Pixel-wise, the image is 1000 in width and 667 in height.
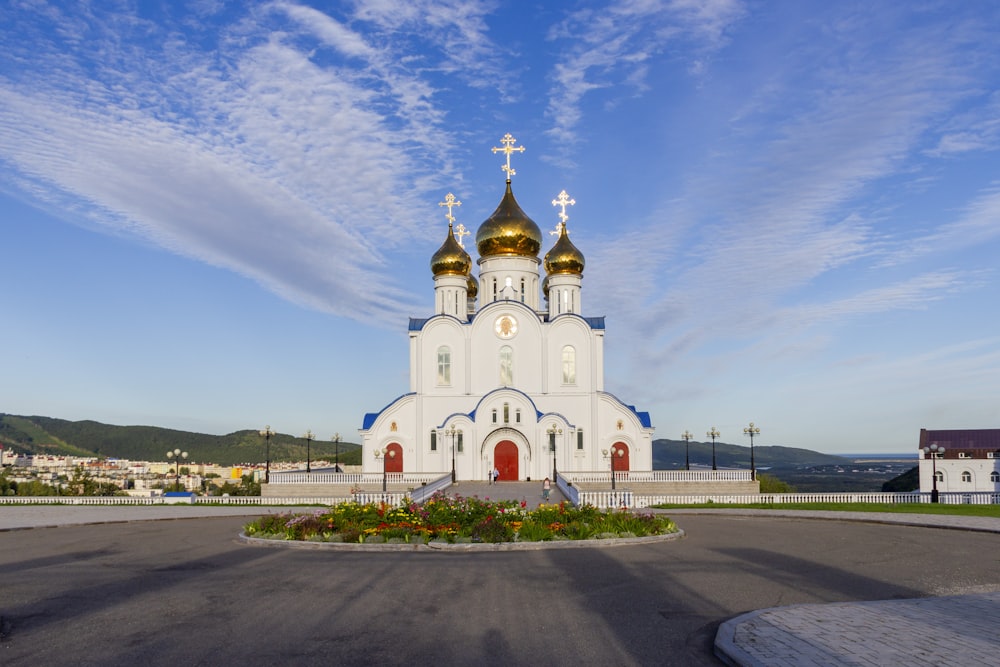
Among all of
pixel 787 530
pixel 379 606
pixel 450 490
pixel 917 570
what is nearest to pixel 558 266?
pixel 450 490

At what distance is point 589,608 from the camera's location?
10.9 metres

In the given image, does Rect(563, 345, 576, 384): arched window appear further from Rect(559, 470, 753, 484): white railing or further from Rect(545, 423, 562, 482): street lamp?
Rect(559, 470, 753, 484): white railing

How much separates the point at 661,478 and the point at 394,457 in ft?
50.1

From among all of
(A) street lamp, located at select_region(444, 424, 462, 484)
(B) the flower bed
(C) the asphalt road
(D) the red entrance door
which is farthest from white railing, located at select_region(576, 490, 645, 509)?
(A) street lamp, located at select_region(444, 424, 462, 484)

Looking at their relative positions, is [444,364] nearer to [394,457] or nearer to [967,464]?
[394,457]

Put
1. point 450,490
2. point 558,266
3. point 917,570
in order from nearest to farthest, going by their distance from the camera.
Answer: point 917,570, point 450,490, point 558,266

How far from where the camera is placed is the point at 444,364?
4678cm

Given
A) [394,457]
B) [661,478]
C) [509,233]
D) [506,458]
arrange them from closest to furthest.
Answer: [661,478], [506,458], [394,457], [509,233]

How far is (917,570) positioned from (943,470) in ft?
217

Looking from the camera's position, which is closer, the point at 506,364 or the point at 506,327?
the point at 506,364

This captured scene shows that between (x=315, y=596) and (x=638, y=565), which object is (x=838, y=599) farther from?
(x=315, y=596)

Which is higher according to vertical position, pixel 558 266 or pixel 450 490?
pixel 558 266

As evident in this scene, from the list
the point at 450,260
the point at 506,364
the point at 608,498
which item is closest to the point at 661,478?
the point at 506,364

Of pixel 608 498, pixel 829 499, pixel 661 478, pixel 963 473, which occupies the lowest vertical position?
pixel 829 499
